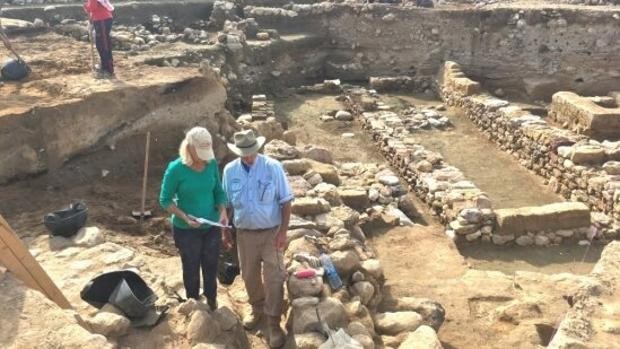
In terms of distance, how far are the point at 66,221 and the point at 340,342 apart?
295cm

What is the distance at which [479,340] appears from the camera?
18.8ft

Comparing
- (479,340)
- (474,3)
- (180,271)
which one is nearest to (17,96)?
(180,271)

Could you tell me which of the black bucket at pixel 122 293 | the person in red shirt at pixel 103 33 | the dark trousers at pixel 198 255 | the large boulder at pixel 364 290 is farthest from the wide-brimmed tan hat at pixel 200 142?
the person in red shirt at pixel 103 33

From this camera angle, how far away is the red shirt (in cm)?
903

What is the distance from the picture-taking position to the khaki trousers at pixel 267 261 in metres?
4.68

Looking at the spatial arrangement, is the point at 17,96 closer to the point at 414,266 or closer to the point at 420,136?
the point at 414,266

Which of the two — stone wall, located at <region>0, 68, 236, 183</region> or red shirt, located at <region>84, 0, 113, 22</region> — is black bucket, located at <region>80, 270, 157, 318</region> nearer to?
stone wall, located at <region>0, 68, 236, 183</region>

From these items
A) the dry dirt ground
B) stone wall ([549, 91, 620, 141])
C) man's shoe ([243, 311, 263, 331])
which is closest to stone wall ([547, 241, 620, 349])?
the dry dirt ground

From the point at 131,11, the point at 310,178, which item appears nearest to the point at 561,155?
the point at 310,178

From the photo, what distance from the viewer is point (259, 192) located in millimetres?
4539

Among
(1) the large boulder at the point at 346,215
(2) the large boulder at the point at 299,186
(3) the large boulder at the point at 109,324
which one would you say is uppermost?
(3) the large boulder at the point at 109,324

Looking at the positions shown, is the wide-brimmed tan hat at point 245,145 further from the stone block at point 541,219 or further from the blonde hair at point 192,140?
the stone block at point 541,219

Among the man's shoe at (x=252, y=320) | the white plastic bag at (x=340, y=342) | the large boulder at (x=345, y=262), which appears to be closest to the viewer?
the white plastic bag at (x=340, y=342)

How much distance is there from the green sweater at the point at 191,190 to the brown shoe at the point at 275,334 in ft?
3.18
